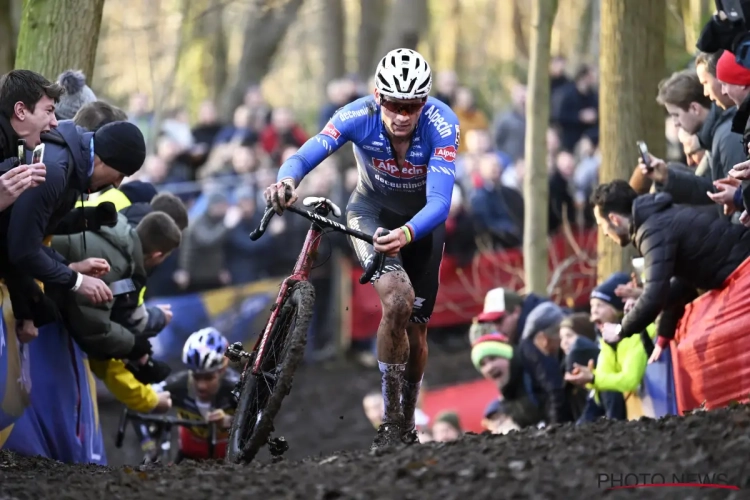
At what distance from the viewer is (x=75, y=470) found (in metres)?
9.15

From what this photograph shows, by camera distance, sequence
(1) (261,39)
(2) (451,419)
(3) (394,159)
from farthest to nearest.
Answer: (1) (261,39), (2) (451,419), (3) (394,159)

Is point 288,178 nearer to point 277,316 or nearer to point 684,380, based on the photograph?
point 277,316

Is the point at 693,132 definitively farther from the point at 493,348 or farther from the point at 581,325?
the point at 493,348

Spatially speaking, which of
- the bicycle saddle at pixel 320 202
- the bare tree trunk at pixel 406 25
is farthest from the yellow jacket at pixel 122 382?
the bare tree trunk at pixel 406 25

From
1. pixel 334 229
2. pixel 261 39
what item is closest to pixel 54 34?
pixel 334 229

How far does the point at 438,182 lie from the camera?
9734 millimetres

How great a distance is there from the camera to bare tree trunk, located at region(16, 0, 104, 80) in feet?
40.2

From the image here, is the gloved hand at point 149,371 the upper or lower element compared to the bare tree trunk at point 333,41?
lower

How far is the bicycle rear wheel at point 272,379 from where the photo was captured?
898 cm

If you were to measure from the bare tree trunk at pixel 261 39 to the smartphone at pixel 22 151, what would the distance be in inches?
846

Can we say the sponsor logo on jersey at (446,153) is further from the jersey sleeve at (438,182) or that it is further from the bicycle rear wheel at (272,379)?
the bicycle rear wheel at (272,379)

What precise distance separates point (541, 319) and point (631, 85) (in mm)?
2419

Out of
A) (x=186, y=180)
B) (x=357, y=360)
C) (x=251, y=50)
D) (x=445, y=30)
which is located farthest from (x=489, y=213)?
(x=445, y=30)

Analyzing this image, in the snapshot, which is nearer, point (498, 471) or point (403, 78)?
point (498, 471)
